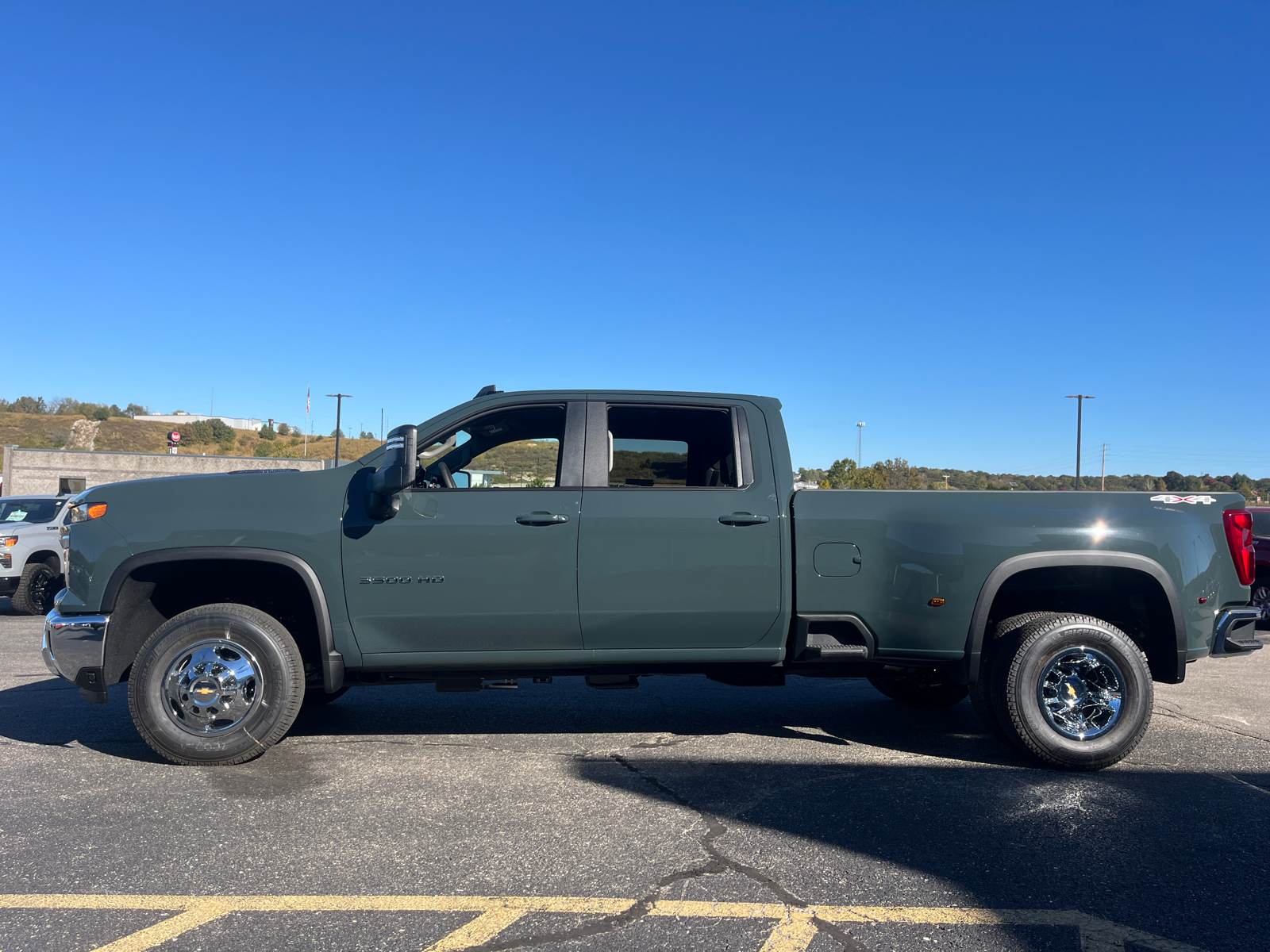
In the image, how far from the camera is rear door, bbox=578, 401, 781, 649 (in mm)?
4734

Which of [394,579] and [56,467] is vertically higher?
[56,467]

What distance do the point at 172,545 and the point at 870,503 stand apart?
12.3 ft

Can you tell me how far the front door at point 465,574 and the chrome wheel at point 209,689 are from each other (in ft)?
2.09

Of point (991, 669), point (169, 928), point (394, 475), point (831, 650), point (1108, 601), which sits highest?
point (394, 475)

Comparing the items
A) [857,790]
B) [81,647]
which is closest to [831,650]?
[857,790]

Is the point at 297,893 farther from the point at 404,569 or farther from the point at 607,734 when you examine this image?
the point at 607,734

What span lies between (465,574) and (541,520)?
0.50 m

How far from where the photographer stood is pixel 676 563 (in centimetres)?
474

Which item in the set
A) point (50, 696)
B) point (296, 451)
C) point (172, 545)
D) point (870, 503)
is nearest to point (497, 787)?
point (172, 545)

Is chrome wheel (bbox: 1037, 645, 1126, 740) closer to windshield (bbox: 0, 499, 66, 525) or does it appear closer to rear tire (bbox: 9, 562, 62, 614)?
rear tire (bbox: 9, 562, 62, 614)

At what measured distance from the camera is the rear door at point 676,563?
186 inches

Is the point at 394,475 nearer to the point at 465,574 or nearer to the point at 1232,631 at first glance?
the point at 465,574

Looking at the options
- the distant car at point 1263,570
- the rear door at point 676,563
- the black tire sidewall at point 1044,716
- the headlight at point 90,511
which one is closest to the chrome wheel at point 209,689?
the headlight at point 90,511

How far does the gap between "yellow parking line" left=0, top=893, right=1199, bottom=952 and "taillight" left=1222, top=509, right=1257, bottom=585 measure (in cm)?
286
